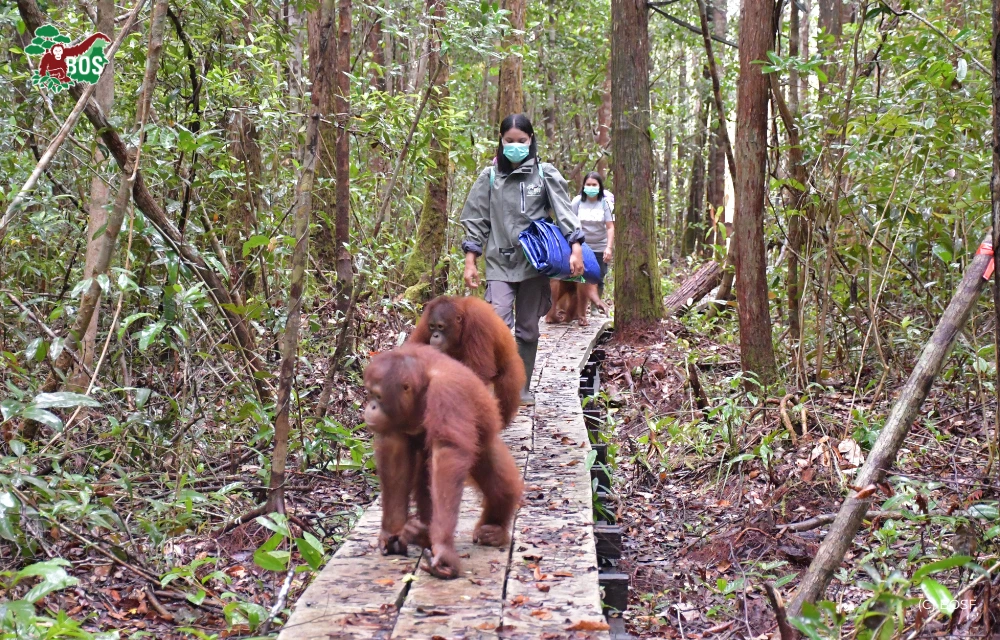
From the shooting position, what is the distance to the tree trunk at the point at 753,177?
6793 millimetres

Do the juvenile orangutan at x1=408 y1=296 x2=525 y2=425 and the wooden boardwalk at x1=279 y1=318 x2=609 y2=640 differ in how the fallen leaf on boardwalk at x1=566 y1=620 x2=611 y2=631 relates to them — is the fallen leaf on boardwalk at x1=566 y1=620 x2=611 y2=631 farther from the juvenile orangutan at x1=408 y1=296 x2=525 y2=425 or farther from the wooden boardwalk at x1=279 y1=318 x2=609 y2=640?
the juvenile orangutan at x1=408 y1=296 x2=525 y2=425

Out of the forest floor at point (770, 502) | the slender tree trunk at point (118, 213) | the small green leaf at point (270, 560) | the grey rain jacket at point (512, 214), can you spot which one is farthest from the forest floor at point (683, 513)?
the grey rain jacket at point (512, 214)

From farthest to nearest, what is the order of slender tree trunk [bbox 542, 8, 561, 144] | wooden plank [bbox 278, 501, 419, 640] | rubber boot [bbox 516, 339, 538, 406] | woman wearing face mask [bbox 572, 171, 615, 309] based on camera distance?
slender tree trunk [bbox 542, 8, 561, 144] < woman wearing face mask [bbox 572, 171, 615, 309] < rubber boot [bbox 516, 339, 538, 406] < wooden plank [bbox 278, 501, 419, 640]

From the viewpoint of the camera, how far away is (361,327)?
8.29 meters

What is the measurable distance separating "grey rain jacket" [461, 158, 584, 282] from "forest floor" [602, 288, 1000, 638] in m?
1.68

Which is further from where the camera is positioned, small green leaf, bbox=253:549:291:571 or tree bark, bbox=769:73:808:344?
tree bark, bbox=769:73:808:344

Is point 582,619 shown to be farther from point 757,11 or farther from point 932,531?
point 757,11

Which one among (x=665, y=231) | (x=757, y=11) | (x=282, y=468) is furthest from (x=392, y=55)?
(x=282, y=468)

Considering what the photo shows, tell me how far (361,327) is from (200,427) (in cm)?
266

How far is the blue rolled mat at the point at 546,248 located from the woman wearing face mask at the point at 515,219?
Result: 0.21ft

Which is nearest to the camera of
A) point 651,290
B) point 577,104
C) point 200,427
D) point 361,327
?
point 200,427

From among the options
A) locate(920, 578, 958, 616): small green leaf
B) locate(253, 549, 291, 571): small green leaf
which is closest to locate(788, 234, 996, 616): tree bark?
locate(920, 578, 958, 616): small green leaf

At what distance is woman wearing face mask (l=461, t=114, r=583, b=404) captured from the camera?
6.64 m

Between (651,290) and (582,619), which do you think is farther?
(651,290)
